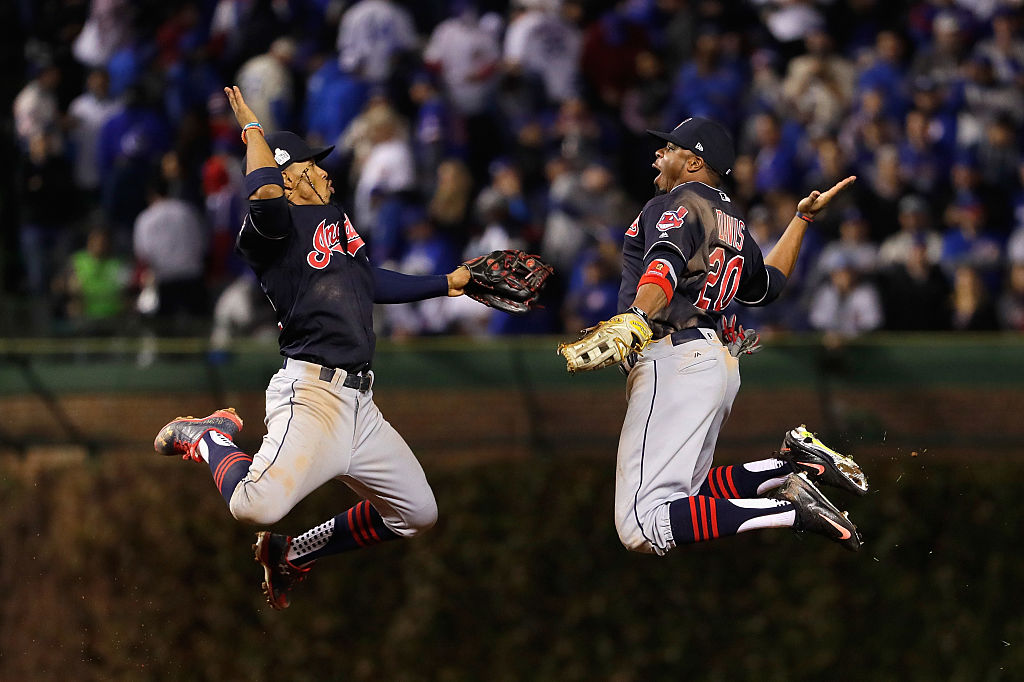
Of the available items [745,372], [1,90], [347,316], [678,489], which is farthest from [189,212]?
[678,489]

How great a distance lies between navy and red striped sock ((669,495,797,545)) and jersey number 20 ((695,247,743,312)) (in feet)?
2.79

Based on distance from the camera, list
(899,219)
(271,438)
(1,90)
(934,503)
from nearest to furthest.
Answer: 1. (271,438)
2. (934,503)
3. (899,219)
4. (1,90)

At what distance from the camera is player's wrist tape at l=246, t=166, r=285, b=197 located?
605 centimetres

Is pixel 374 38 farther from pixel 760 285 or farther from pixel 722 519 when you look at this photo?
pixel 722 519

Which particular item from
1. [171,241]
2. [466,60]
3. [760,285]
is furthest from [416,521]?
[466,60]

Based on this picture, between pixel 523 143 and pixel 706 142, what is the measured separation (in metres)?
5.52

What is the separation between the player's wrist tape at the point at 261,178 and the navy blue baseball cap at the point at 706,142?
158cm

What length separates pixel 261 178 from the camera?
6.05 metres

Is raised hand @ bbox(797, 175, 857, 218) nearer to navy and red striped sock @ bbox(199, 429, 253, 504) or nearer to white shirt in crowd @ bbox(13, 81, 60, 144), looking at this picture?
navy and red striped sock @ bbox(199, 429, 253, 504)

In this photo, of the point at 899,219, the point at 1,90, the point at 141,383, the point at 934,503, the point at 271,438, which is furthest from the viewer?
the point at 1,90

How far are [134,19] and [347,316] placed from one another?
27.4ft

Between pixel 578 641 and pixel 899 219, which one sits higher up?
pixel 899 219

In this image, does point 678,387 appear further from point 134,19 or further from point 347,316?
point 134,19

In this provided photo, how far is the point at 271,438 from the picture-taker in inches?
248
